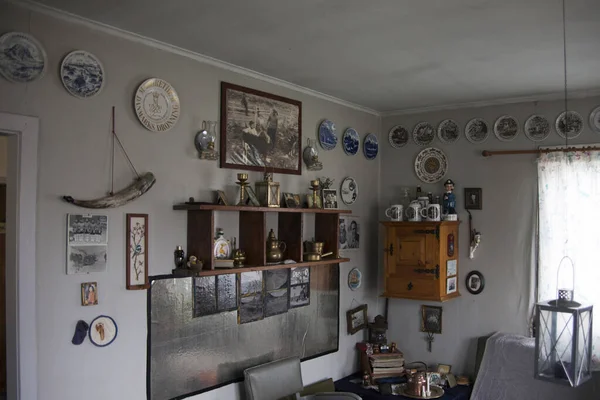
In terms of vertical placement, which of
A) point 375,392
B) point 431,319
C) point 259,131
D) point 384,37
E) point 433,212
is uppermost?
point 384,37

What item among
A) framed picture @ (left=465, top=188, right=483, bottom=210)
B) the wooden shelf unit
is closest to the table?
the wooden shelf unit

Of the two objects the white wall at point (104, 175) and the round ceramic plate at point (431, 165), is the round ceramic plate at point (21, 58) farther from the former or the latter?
the round ceramic plate at point (431, 165)

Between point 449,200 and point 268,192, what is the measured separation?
1628mm

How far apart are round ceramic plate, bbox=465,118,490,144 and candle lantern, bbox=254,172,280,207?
1.78 metres

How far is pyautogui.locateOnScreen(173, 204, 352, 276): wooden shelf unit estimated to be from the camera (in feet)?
9.30

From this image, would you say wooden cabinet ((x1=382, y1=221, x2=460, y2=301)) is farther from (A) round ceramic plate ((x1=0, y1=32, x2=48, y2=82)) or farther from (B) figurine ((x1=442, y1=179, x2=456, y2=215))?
(A) round ceramic plate ((x1=0, y1=32, x2=48, y2=82))

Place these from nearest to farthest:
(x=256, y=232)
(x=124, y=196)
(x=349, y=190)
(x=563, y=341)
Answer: (x=563, y=341), (x=124, y=196), (x=256, y=232), (x=349, y=190)

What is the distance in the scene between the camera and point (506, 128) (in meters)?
4.02

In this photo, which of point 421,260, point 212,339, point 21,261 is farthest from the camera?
point 421,260

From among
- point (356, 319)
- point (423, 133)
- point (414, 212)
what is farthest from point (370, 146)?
point (356, 319)

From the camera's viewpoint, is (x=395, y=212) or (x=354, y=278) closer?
(x=395, y=212)

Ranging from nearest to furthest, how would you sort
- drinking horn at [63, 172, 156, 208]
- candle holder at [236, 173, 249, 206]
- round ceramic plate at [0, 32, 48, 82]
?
1. round ceramic plate at [0, 32, 48, 82]
2. drinking horn at [63, 172, 156, 208]
3. candle holder at [236, 173, 249, 206]

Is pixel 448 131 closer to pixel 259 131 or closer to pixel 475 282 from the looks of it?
pixel 475 282

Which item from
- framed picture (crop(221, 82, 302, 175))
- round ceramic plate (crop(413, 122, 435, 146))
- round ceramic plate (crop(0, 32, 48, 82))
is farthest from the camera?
round ceramic plate (crop(413, 122, 435, 146))
